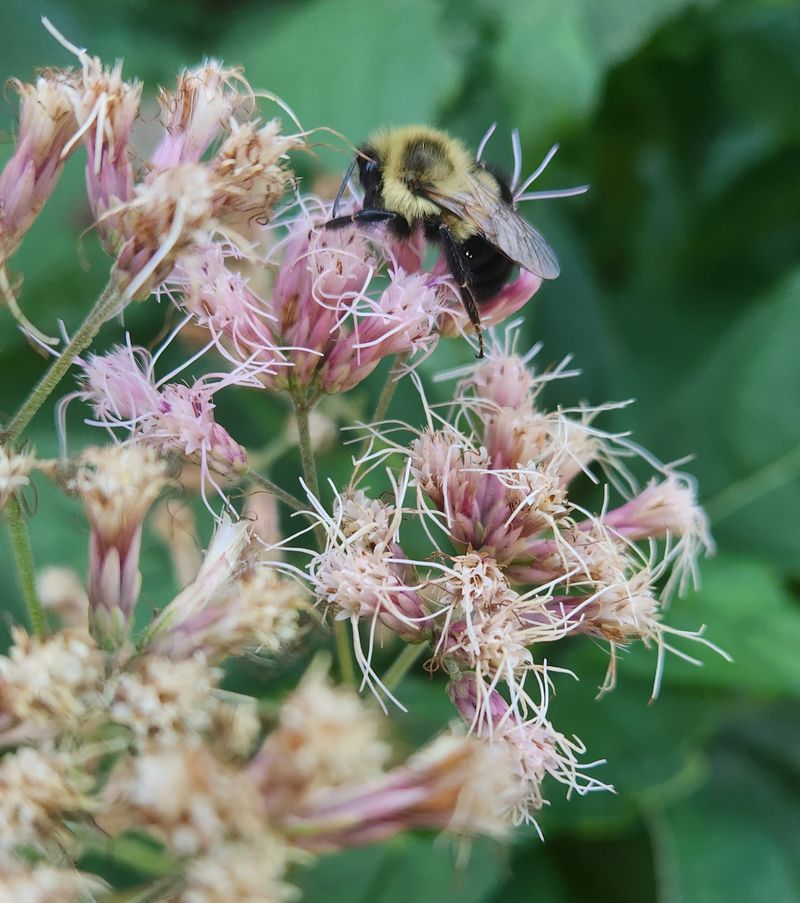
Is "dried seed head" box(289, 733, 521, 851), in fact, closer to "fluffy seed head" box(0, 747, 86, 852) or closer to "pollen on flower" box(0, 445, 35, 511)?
"fluffy seed head" box(0, 747, 86, 852)

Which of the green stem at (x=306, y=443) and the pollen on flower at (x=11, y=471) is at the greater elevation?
the green stem at (x=306, y=443)

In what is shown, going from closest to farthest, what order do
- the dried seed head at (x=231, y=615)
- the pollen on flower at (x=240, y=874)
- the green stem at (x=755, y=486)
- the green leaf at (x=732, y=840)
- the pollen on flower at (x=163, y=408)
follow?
1. the pollen on flower at (x=240, y=874)
2. the dried seed head at (x=231, y=615)
3. the pollen on flower at (x=163, y=408)
4. the green leaf at (x=732, y=840)
5. the green stem at (x=755, y=486)

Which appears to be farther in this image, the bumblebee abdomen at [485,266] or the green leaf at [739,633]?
the green leaf at [739,633]

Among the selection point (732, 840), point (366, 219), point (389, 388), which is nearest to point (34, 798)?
point (389, 388)

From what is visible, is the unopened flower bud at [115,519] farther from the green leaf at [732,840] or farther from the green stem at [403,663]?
the green leaf at [732,840]

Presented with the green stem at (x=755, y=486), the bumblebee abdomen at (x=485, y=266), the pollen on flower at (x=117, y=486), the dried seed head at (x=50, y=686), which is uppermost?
the green stem at (x=755, y=486)

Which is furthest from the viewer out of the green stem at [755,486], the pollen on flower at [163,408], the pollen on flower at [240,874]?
the green stem at [755,486]

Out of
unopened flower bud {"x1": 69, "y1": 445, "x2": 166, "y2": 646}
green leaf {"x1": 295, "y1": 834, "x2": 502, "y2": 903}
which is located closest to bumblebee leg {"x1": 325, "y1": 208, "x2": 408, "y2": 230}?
unopened flower bud {"x1": 69, "y1": 445, "x2": 166, "y2": 646}

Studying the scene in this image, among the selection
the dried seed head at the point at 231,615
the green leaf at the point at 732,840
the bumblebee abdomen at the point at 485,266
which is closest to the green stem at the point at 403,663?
the dried seed head at the point at 231,615
